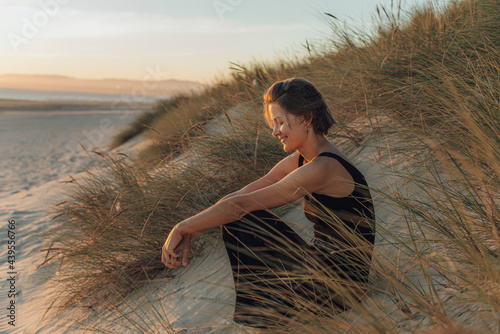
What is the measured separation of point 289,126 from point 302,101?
0.47ft

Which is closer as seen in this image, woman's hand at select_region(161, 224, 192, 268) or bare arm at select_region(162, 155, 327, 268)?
bare arm at select_region(162, 155, 327, 268)

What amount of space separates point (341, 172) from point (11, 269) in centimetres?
357

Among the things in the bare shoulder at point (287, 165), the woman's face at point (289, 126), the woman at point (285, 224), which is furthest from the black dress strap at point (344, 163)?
the bare shoulder at point (287, 165)

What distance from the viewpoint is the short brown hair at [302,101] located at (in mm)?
2008

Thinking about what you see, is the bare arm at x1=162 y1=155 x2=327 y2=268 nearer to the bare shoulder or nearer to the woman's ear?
the woman's ear

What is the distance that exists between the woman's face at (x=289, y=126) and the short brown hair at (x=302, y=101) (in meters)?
0.03

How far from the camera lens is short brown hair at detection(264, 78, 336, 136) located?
2.01 meters

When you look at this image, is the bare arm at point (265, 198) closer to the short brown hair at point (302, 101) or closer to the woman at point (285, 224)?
the woman at point (285, 224)

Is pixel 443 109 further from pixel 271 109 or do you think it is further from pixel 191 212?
pixel 191 212

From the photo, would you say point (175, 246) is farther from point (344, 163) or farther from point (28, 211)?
point (28, 211)

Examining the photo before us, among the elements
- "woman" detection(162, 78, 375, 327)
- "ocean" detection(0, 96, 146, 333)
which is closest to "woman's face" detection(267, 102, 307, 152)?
"woman" detection(162, 78, 375, 327)

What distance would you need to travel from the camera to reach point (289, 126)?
2.05 meters

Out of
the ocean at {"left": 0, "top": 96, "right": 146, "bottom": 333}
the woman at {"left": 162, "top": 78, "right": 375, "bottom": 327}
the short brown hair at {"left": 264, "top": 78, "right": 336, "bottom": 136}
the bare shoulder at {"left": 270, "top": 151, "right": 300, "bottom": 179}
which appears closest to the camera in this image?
the woman at {"left": 162, "top": 78, "right": 375, "bottom": 327}

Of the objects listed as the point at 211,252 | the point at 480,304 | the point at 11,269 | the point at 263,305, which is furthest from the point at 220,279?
the point at 11,269
